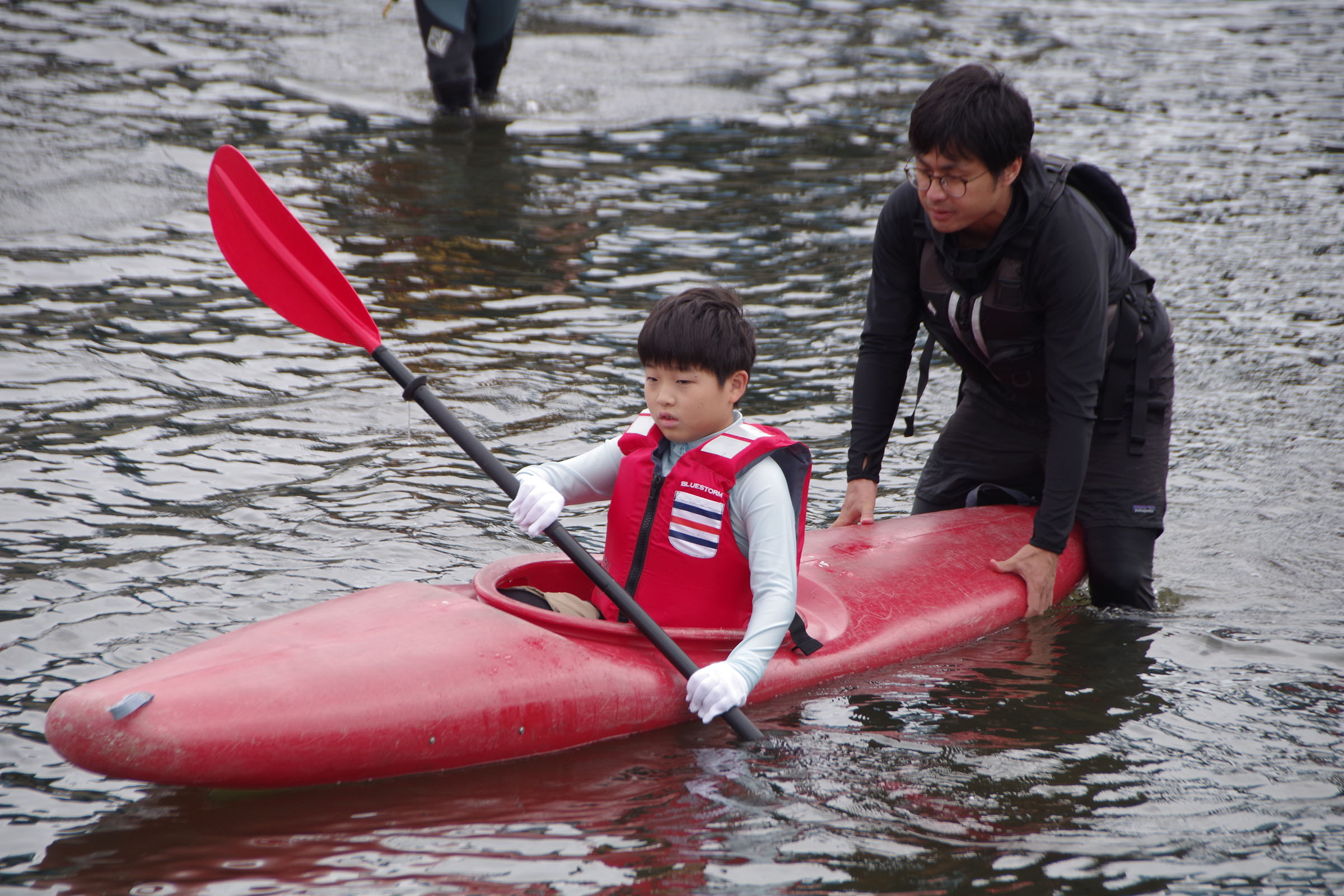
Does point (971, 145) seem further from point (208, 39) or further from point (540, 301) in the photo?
point (208, 39)

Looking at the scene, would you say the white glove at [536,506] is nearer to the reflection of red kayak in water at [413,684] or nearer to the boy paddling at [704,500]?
the boy paddling at [704,500]

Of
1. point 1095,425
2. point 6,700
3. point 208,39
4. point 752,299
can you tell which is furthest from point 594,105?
point 6,700

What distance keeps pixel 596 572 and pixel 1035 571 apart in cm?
139

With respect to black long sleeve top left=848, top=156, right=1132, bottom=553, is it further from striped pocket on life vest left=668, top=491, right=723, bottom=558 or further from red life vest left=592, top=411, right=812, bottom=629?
striped pocket on life vest left=668, top=491, right=723, bottom=558

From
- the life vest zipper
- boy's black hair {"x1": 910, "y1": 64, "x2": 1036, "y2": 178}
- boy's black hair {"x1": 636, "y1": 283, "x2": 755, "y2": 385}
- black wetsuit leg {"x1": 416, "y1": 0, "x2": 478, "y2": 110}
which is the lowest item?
the life vest zipper

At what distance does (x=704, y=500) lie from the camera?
2973mm

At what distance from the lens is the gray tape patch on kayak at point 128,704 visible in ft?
8.14

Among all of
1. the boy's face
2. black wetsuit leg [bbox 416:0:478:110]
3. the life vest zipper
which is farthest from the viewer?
black wetsuit leg [bbox 416:0:478:110]

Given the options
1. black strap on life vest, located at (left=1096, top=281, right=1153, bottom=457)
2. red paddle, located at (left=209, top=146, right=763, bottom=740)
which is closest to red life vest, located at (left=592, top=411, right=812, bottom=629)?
red paddle, located at (left=209, top=146, right=763, bottom=740)

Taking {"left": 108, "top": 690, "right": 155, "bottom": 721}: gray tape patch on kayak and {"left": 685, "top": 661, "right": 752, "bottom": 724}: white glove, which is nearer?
{"left": 108, "top": 690, "right": 155, "bottom": 721}: gray tape patch on kayak

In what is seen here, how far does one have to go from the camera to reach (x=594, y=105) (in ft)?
34.9

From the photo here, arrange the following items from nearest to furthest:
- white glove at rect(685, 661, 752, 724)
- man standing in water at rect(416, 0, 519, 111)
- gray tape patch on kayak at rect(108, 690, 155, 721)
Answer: gray tape patch on kayak at rect(108, 690, 155, 721)
white glove at rect(685, 661, 752, 724)
man standing in water at rect(416, 0, 519, 111)

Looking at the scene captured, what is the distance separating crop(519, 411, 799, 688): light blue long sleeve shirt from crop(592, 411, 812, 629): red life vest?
1.0 inches

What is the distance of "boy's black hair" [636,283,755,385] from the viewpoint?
112 inches
